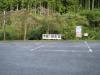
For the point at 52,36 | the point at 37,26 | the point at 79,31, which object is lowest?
the point at 52,36

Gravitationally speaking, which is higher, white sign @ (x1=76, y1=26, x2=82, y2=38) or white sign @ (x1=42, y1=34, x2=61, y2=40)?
white sign @ (x1=76, y1=26, x2=82, y2=38)

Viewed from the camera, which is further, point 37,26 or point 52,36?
point 37,26

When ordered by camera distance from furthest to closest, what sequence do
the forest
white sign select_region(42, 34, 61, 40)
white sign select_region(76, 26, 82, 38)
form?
the forest → white sign select_region(76, 26, 82, 38) → white sign select_region(42, 34, 61, 40)

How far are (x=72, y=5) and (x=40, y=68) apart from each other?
4275cm

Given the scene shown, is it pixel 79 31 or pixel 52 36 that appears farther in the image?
pixel 79 31

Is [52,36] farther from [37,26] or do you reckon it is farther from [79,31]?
[79,31]

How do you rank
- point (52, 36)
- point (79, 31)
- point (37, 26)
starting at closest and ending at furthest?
point (52, 36) → point (79, 31) → point (37, 26)

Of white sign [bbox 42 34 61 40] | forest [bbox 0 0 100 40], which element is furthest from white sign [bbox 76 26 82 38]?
white sign [bbox 42 34 61 40]

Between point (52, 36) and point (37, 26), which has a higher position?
point (37, 26)

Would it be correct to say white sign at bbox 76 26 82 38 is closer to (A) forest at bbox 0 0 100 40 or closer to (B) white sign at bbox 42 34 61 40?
(A) forest at bbox 0 0 100 40

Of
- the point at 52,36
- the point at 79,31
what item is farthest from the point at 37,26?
the point at 79,31

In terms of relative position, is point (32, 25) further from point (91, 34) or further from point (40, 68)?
point (40, 68)

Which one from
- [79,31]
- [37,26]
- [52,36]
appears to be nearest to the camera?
[52,36]

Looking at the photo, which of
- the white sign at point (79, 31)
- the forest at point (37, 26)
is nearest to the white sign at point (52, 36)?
the forest at point (37, 26)
